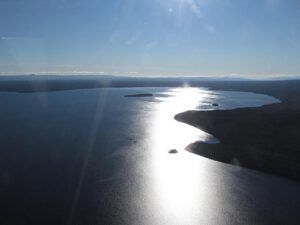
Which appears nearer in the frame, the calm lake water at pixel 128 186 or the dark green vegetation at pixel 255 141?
the calm lake water at pixel 128 186

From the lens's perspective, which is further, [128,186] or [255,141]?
[255,141]

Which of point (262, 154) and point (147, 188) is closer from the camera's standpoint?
point (147, 188)

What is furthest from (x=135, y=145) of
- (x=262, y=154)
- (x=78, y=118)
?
(x=78, y=118)

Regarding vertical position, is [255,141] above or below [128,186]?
above

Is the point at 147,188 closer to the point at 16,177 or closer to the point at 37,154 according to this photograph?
the point at 16,177

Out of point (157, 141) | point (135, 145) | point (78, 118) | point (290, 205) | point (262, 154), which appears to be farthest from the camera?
point (78, 118)

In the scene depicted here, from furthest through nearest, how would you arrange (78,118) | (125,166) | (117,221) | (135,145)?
1. (78,118)
2. (135,145)
3. (125,166)
4. (117,221)

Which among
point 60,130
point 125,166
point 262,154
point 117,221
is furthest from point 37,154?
point 262,154

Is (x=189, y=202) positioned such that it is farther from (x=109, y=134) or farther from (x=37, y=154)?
(x=109, y=134)

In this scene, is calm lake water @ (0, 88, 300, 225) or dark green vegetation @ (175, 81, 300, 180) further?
dark green vegetation @ (175, 81, 300, 180)
